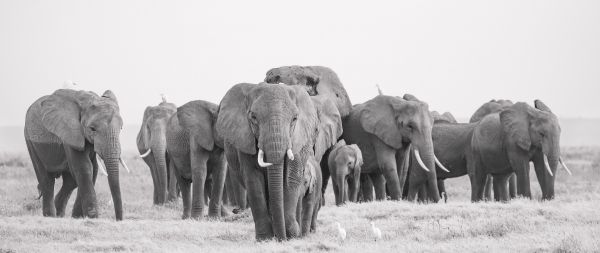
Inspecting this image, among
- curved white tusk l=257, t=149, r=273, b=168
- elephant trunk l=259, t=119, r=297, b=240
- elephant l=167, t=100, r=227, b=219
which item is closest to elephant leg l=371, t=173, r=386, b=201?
elephant l=167, t=100, r=227, b=219

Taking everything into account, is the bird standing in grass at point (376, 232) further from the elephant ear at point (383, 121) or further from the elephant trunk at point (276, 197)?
the elephant ear at point (383, 121)

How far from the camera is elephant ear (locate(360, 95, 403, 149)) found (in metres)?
23.7

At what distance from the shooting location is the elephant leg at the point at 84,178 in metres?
19.8

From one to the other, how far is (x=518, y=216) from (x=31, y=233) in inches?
294

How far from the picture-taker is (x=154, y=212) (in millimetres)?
23594

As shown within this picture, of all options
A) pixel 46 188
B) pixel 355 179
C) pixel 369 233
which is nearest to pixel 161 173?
pixel 355 179

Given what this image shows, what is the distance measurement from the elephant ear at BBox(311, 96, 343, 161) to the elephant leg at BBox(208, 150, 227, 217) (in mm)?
2851

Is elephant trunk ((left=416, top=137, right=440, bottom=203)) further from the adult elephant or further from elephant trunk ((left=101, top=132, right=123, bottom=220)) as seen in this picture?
elephant trunk ((left=101, top=132, right=123, bottom=220))

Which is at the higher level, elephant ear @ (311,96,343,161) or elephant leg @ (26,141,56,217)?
elephant ear @ (311,96,343,161)

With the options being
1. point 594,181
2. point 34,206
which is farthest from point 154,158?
point 594,181

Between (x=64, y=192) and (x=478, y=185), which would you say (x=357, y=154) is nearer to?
(x=478, y=185)

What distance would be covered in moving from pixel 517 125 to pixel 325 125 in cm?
710

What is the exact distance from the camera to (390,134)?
23.7 m

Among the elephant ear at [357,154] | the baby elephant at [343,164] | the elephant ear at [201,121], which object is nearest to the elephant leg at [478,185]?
the baby elephant at [343,164]
